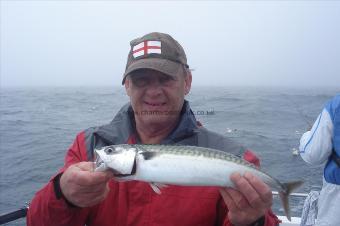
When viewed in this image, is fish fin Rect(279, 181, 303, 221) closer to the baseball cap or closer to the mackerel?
the mackerel

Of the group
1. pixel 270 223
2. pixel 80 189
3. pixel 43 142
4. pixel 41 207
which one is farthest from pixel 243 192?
pixel 43 142

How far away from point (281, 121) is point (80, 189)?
31.8m

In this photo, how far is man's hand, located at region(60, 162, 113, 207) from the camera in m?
2.74

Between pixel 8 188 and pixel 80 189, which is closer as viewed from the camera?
pixel 80 189

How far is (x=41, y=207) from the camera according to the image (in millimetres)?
3080

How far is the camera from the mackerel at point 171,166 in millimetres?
3006

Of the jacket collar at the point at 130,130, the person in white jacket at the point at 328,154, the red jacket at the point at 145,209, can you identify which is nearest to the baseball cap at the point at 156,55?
the jacket collar at the point at 130,130

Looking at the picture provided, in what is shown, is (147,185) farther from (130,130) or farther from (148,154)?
(130,130)

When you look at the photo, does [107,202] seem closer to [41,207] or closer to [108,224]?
[108,224]

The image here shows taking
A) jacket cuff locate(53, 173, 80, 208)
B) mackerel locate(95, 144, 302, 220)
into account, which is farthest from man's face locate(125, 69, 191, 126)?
jacket cuff locate(53, 173, 80, 208)

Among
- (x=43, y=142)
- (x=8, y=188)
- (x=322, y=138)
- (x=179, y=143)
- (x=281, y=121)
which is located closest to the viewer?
(x=179, y=143)

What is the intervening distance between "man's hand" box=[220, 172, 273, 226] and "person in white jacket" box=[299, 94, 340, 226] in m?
2.10

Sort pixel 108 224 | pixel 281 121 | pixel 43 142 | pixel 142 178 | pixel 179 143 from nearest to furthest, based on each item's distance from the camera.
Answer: pixel 142 178 < pixel 108 224 < pixel 179 143 < pixel 43 142 < pixel 281 121

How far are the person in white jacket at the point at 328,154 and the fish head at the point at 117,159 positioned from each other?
283cm
